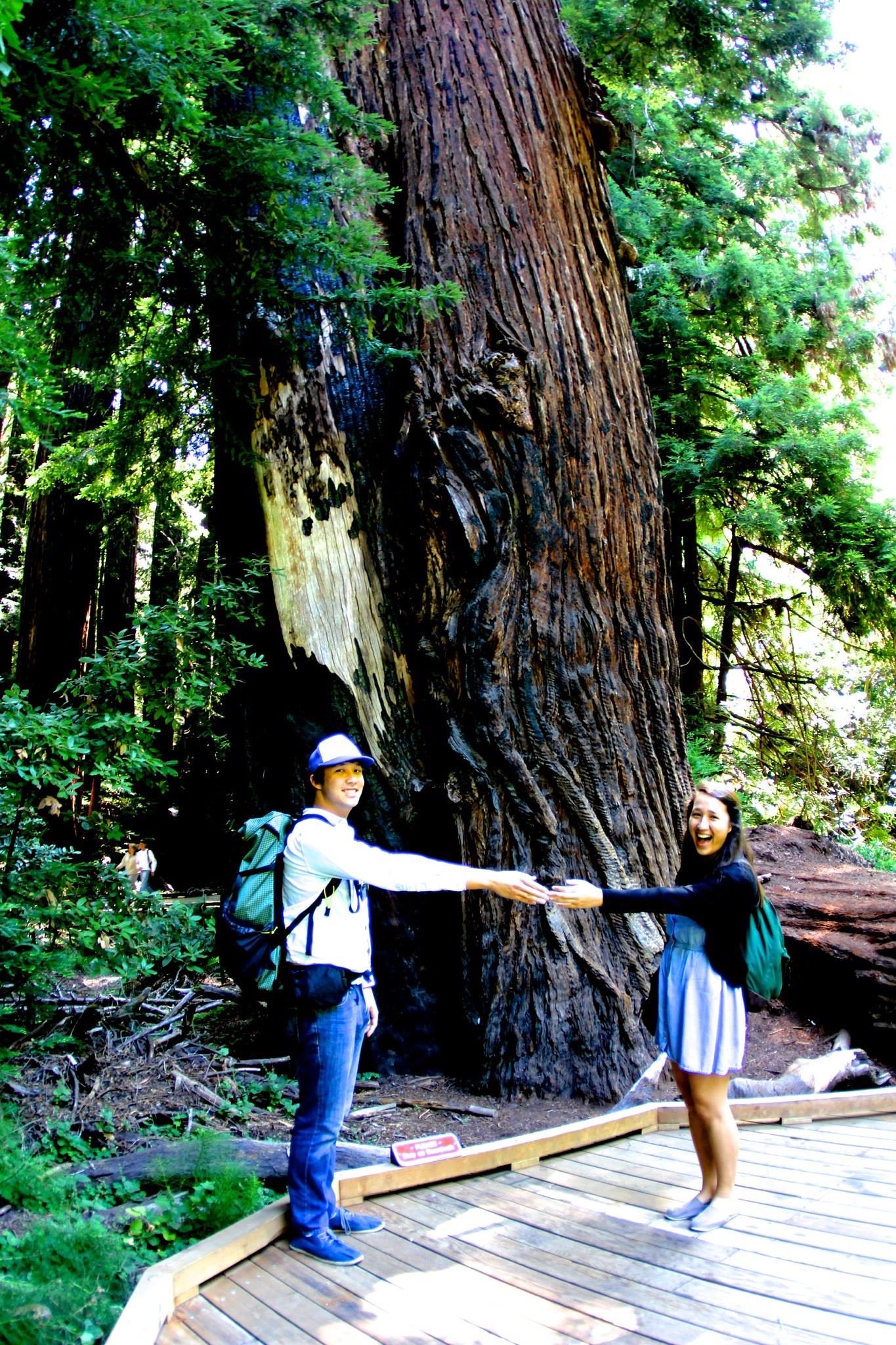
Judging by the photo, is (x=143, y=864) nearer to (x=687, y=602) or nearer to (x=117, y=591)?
(x=117, y=591)

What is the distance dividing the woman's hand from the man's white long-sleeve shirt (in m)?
0.44

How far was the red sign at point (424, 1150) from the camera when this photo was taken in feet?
12.0

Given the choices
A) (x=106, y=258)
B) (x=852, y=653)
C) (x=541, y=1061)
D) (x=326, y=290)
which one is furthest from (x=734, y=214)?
(x=541, y=1061)

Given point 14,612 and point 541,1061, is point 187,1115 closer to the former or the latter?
point 541,1061

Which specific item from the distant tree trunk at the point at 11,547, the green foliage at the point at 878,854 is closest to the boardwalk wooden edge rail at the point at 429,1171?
the green foliage at the point at 878,854

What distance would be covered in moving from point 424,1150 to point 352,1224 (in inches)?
20.0

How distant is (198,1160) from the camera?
398cm

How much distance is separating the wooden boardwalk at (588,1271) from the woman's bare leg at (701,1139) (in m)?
0.12

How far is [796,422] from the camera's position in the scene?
8984 millimetres

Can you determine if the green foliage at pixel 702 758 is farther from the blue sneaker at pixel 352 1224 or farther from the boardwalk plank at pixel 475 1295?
the boardwalk plank at pixel 475 1295

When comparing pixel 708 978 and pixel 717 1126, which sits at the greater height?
pixel 708 978

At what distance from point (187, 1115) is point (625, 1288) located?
2.61 metres

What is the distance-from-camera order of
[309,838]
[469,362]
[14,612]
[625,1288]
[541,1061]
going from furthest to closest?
[14,612], [469,362], [541,1061], [309,838], [625,1288]

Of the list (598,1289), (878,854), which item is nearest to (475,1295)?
(598,1289)
